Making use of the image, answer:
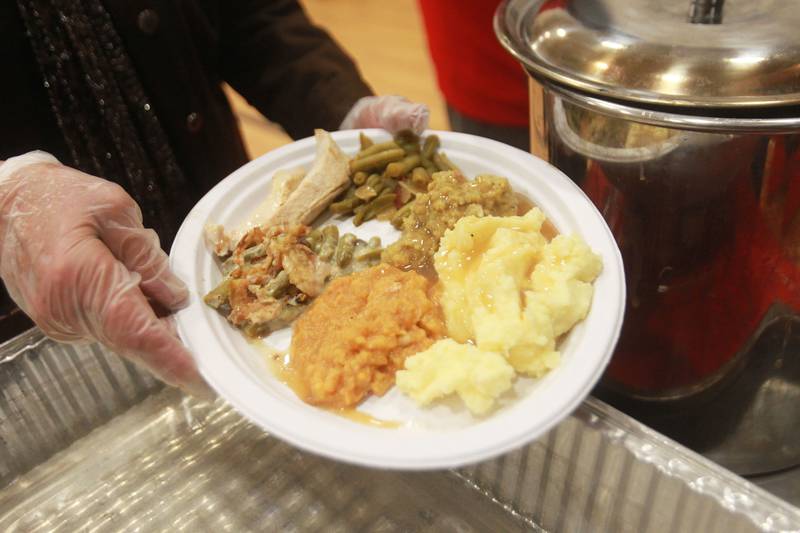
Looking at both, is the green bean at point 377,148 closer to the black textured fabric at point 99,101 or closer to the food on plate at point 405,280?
the food on plate at point 405,280

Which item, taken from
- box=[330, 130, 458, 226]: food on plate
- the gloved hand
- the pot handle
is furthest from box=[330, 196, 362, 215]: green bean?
the pot handle

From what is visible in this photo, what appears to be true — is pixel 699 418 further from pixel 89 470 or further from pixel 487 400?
pixel 89 470

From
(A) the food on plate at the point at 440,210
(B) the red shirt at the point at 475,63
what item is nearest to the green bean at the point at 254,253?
(A) the food on plate at the point at 440,210

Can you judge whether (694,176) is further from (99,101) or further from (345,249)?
(99,101)

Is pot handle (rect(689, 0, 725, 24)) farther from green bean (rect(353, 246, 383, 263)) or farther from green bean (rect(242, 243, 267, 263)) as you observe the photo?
green bean (rect(242, 243, 267, 263))

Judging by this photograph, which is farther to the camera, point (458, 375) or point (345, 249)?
point (345, 249)

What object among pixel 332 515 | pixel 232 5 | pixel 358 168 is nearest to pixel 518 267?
pixel 358 168

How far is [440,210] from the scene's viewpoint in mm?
1101

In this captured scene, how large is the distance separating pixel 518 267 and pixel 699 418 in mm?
611

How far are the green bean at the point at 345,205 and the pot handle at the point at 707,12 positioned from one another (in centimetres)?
69

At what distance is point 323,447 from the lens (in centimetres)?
76

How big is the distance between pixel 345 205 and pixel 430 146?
0.22m

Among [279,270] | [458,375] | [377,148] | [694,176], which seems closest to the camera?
[458,375]

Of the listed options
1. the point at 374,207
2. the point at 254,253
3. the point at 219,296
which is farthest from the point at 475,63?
the point at 219,296
